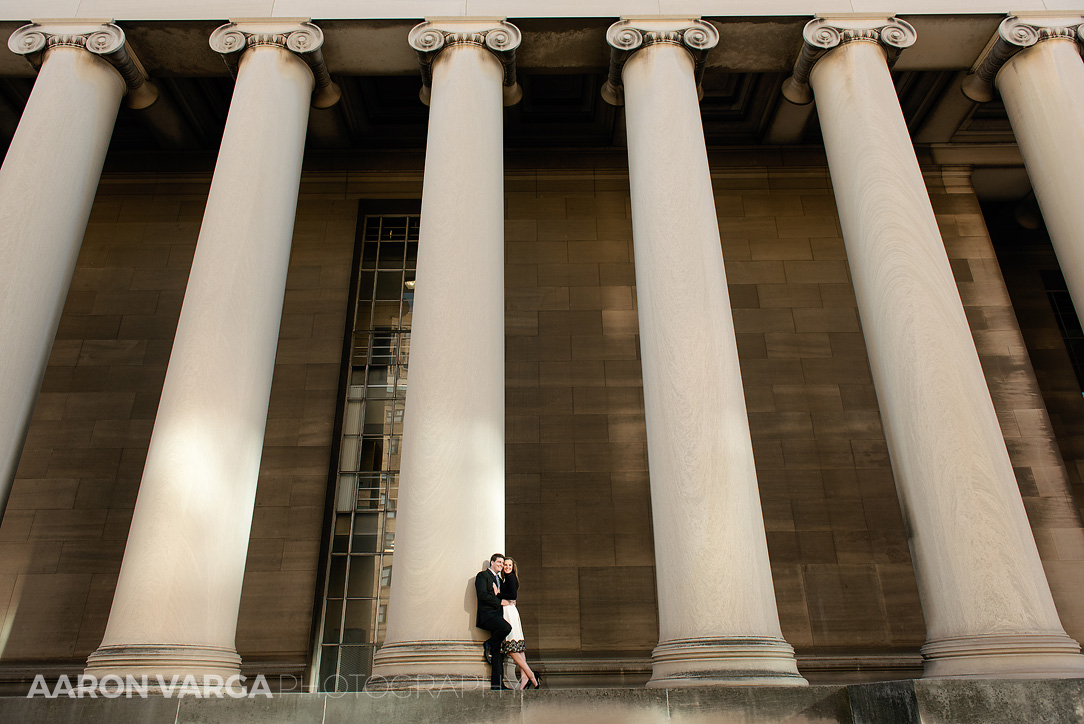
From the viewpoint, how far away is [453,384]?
17.4 metres

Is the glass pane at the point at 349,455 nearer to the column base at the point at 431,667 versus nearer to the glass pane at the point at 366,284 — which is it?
the glass pane at the point at 366,284

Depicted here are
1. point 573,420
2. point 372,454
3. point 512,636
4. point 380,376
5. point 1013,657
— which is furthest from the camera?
point 380,376

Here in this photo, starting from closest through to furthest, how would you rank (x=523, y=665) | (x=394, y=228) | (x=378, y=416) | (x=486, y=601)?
(x=486, y=601), (x=523, y=665), (x=378, y=416), (x=394, y=228)

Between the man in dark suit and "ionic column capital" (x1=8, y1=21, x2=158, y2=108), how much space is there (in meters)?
18.8

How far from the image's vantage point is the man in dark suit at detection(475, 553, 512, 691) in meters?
14.9

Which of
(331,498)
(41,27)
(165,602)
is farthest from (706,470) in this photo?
(41,27)

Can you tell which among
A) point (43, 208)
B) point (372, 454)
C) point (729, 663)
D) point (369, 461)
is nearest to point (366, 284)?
point (372, 454)

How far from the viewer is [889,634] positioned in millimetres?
23438

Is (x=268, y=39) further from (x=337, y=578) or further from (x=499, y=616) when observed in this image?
(x=499, y=616)

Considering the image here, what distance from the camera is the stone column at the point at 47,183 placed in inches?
709

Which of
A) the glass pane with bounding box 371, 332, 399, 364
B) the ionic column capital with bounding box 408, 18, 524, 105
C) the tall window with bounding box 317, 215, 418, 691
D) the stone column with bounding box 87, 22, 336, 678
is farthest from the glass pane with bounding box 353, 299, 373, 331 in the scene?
the ionic column capital with bounding box 408, 18, 524, 105

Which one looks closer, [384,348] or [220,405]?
[220,405]

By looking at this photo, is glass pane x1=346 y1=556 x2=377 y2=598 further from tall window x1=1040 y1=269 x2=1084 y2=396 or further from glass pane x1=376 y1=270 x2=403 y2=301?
tall window x1=1040 y1=269 x2=1084 y2=396

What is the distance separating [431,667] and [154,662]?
5.34 m
